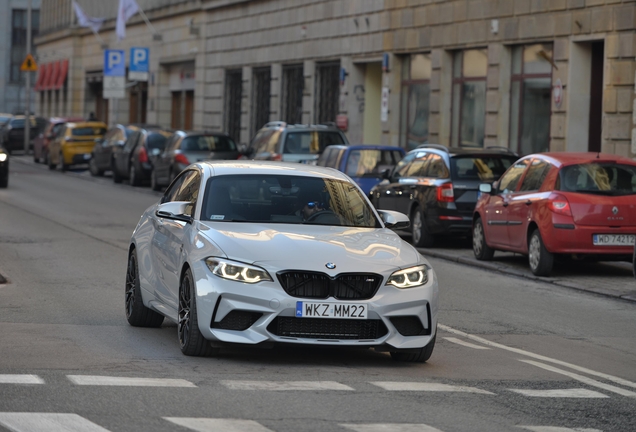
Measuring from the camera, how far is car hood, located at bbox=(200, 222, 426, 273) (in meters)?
8.66

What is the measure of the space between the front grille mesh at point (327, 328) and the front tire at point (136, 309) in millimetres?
2302

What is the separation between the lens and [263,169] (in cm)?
1010

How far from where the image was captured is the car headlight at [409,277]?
8.82 meters

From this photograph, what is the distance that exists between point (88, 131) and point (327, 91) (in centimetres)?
991

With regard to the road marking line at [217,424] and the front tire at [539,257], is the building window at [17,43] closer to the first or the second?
the front tire at [539,257]

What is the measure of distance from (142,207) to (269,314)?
19893mm

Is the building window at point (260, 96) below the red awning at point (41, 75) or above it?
below

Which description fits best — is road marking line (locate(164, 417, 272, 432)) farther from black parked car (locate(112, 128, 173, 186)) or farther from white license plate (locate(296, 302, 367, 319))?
black parked car (locate(112, 128, 173, 186))

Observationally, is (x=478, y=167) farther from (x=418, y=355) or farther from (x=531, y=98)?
(x=418, y=355)

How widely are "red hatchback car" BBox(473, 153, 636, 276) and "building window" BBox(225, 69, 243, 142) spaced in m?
30.6

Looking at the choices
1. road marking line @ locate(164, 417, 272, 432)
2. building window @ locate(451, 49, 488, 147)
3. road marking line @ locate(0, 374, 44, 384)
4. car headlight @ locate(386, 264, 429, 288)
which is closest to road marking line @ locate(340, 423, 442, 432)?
road marking line @ locate(164, 417, 272, 432)

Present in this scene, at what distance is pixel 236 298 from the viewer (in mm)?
8578

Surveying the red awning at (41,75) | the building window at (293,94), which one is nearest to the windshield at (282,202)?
the building window at (293,94)

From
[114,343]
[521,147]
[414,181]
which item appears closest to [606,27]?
[521,147]
